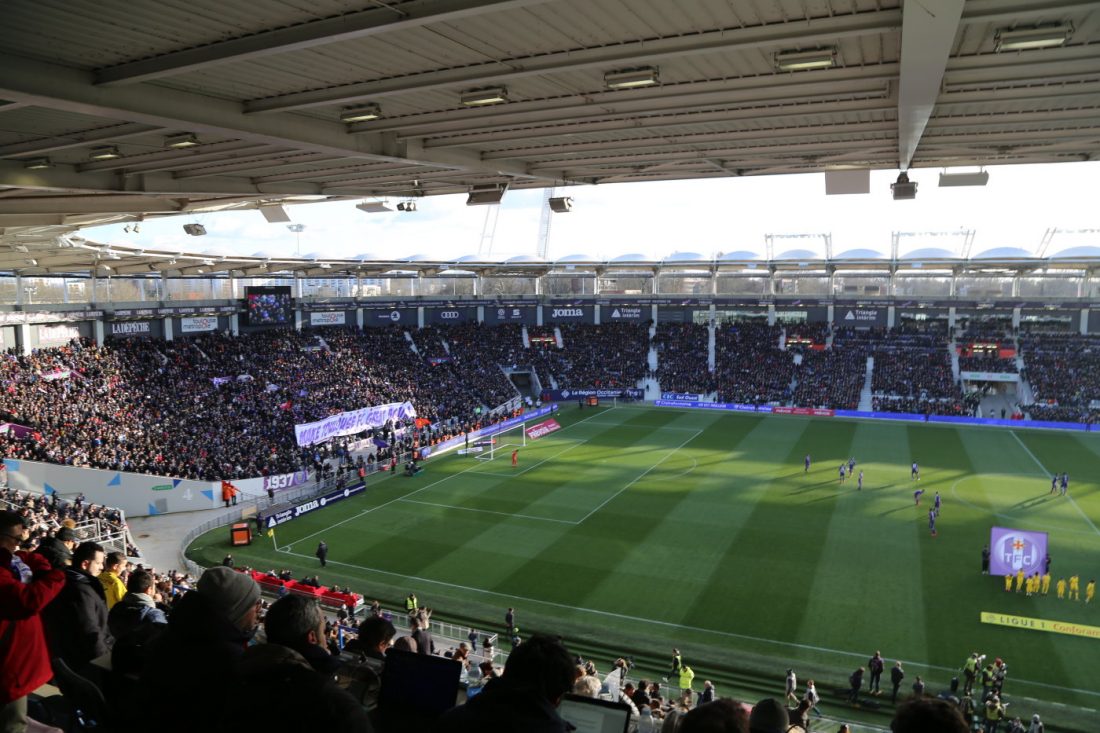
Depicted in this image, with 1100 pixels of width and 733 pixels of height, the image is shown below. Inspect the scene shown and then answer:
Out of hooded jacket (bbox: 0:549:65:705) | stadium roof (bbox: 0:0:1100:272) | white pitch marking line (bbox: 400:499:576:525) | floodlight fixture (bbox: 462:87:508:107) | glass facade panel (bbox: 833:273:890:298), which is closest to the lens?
hooded jacket (bbox: 0:549:65:705)

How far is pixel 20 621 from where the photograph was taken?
4.44m

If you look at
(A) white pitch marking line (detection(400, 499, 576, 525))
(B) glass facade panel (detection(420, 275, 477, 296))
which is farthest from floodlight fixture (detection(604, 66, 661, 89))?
(B) glass facade panel (detection(420, 275, 477, 296))

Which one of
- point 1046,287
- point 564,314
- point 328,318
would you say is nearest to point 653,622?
point 328,318

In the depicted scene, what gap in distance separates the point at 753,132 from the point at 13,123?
10121 mm

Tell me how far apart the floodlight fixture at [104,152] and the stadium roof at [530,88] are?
5 centimetres

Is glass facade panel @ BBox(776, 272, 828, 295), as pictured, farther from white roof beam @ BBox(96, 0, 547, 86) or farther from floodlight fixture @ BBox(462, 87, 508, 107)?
white roof beam @ BBox(96, 0, 547, 86)

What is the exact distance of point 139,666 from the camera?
416 cm

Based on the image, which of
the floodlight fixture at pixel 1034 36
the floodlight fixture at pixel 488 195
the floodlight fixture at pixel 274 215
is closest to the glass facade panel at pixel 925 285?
the floodlight fixture at pixel 488 195

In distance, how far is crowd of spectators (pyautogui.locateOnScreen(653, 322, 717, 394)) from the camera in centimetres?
5406

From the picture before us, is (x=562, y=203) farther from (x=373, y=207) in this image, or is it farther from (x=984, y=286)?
(x=984, y=286)

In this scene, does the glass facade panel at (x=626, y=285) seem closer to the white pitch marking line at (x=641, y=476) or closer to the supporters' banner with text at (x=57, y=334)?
the white pitch marking line at (x=641, y=476)

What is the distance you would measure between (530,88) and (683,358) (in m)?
50.4

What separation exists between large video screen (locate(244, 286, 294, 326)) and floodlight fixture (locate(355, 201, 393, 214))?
29.2 metres

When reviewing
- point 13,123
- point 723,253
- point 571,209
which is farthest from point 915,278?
point 13,123
